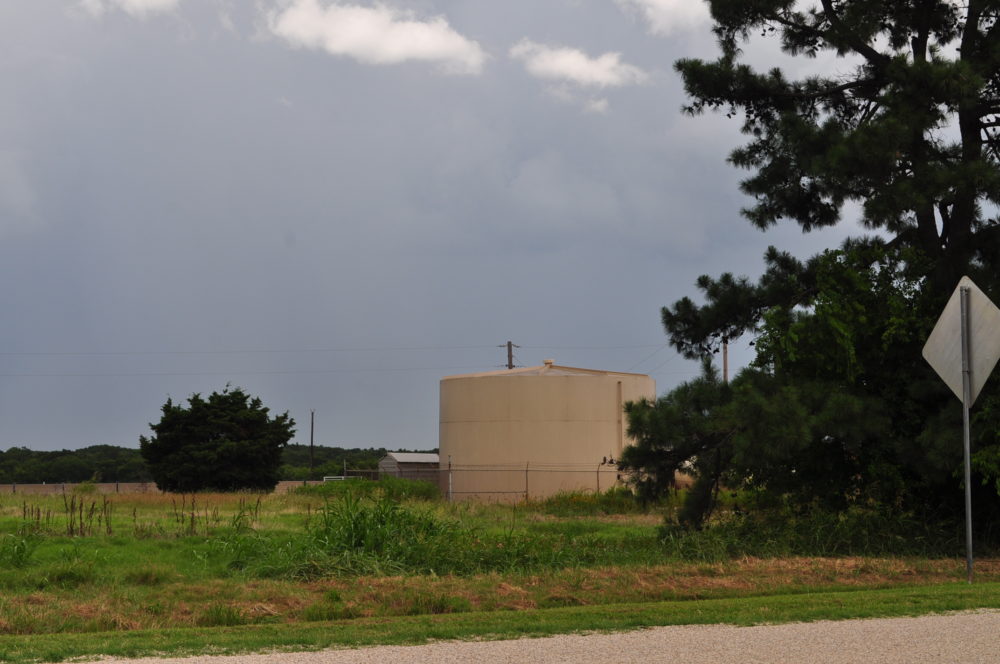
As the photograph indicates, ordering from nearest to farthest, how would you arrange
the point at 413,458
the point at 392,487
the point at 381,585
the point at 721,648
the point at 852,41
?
the point at 721,648
the point at 381,585
the point at 852,41
the point at 392,487
the point at 413,458

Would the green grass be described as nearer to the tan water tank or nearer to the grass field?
the grass field

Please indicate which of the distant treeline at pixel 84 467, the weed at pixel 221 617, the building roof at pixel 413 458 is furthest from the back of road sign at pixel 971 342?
the distant treeline at pixel 84 467

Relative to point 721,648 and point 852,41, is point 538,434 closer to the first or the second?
point 852,41

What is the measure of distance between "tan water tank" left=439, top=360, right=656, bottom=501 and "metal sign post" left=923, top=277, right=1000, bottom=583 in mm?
25122

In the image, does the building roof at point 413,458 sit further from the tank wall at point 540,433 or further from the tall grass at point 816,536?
the tall grass at point 816,536

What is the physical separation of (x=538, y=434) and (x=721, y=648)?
97.3 feet

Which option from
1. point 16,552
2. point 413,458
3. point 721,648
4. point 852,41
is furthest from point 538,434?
point 413,458

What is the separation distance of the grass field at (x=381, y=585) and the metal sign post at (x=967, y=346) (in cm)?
192

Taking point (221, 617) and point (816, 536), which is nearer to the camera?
point (221, 617)

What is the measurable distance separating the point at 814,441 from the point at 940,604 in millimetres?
6621

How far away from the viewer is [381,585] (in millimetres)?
10805

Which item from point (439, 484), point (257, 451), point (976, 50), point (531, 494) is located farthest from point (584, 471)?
point (976, 50)

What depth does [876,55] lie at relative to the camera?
1719cm

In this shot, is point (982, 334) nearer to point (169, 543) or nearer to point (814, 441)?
point (814, 441)
